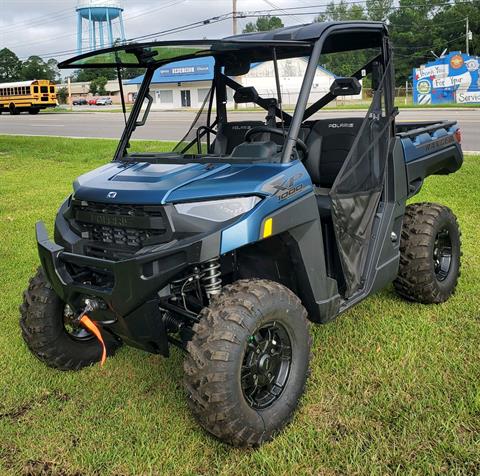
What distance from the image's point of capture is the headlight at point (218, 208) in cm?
287

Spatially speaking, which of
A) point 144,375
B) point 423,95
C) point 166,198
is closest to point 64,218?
point 166,198

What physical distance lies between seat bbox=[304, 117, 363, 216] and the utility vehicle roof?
0.55 meters

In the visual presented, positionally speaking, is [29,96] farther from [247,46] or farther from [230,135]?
[247,46]

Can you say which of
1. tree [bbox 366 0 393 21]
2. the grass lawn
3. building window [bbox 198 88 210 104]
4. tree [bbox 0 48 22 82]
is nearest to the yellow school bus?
tree [bbox 366 0 393 21]

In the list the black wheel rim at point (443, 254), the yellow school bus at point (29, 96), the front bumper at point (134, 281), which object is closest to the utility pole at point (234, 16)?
the yellow school bus at point (29, 96)

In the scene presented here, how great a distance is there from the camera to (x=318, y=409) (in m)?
3.32

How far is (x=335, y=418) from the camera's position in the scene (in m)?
3.22

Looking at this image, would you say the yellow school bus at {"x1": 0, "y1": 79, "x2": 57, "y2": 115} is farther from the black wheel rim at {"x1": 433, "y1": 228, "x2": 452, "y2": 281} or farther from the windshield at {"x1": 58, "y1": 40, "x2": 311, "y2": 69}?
the black wheel rim at {"x1": 433, "y1": 228, "x2": 452, "y2": 281}

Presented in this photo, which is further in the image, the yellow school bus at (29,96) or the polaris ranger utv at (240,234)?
the yellow school bus at (29,96)

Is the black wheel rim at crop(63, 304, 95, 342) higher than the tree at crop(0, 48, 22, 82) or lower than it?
lower

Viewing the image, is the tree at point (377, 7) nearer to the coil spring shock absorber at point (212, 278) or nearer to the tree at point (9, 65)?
the coil spring shock absorber at point (212, 278)

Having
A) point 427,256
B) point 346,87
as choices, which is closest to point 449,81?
point 427,256

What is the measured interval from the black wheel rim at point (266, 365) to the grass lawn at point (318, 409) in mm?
224

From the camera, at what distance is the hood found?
2930mm
